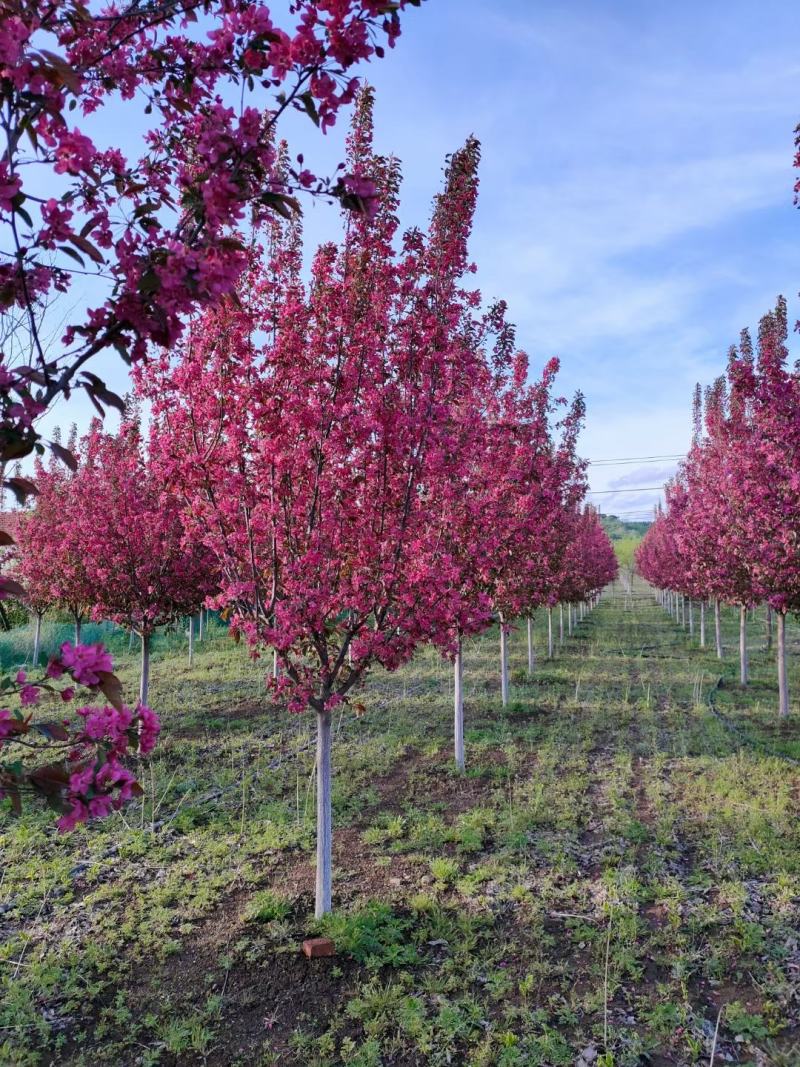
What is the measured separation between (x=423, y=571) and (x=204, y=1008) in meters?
3.03

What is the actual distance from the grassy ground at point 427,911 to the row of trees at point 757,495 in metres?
2.63

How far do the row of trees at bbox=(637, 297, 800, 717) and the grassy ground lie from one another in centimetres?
263

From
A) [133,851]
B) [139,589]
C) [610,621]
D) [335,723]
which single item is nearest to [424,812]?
[133,851]

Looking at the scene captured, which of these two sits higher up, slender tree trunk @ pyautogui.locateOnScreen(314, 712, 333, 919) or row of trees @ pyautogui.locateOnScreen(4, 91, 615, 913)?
row of trees @ pyautogui.locateOnScreen(4, 91, 615, 913)

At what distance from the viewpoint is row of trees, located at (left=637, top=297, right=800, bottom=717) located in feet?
28.5

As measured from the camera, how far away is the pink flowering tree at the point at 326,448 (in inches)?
185

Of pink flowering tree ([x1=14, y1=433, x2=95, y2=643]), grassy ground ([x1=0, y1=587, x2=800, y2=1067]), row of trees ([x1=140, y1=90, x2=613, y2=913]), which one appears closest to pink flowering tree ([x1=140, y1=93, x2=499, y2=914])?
row of trees ([x1=140, y1=90, x2=613, y2=913])

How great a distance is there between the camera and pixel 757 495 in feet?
31.7

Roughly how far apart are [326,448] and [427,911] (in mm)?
3550

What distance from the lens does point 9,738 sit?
1.89 meters

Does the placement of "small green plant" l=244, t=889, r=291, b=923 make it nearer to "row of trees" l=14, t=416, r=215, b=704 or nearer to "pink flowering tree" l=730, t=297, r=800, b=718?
"row of trees" l=14, t=416, r=215, b=704

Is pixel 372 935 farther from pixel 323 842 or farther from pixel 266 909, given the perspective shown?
pixel 266 909

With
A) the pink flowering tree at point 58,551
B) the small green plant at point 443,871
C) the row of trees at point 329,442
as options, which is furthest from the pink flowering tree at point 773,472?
the pink flowering tree at point 58,551

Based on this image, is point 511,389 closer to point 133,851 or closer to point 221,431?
point 221,431
